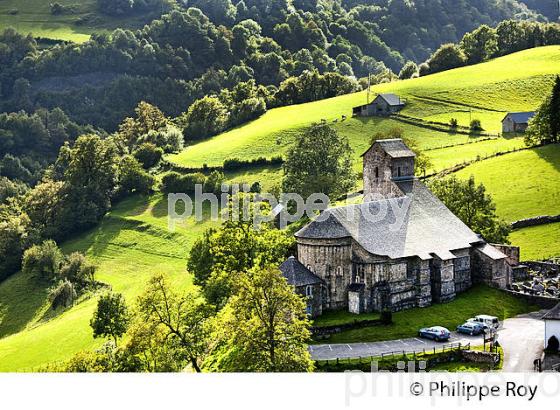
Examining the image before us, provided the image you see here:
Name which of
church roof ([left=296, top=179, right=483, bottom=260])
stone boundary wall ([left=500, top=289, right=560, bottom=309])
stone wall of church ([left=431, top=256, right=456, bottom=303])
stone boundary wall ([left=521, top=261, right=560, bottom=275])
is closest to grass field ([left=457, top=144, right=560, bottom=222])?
stone boundary wall ([left=521, top=261, right=560, bottom=275])

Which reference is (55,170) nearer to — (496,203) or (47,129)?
(47,129)

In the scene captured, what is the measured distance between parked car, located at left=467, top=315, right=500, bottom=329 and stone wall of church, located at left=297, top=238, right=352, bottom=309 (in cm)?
445

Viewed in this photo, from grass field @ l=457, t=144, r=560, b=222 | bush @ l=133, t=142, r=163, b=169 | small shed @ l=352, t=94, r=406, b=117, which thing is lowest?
grass field @ l=457, t=144, r=560, b=222

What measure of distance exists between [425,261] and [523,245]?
585 cm

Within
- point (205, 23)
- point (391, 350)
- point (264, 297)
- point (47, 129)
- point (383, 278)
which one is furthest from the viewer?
point (205, 23)

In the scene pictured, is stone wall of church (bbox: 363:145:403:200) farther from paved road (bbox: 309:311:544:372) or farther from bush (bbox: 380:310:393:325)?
paved road (bbox: 309:311:544:372)

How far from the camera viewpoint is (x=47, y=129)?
45.7 meters

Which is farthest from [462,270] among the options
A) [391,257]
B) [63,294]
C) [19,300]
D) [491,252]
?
[19,300]

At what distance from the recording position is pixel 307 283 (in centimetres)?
2908

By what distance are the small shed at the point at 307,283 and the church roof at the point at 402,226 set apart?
120 centimetres

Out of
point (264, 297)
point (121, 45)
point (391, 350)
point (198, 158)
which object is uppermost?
point (121, 45)

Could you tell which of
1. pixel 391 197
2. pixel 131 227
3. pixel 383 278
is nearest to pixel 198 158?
pixel 131 227

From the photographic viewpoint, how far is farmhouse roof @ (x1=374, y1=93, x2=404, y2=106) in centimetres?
4944

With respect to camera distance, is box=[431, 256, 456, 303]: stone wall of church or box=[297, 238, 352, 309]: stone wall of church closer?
box=[297, 238, 352, 309]: stone wall of church
